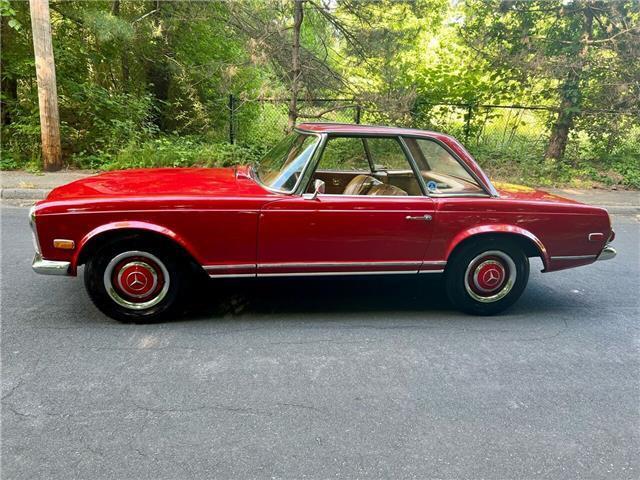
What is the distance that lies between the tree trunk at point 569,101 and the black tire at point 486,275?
845 cm

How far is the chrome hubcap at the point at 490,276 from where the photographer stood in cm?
387

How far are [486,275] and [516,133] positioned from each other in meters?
9.44

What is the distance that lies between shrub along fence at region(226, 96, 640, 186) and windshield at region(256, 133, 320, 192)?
6645 mm

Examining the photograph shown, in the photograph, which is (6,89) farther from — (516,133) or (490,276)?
(516,133)

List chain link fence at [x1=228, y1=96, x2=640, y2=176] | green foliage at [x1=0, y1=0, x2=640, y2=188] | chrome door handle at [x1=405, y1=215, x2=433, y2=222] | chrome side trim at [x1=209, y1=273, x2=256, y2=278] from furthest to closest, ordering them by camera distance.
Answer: chain link fence at [x1=228, y1=96, x2=640, y2=176] < green foliage at [x1=0, y1=0, x2=640, y2=188] < chrome door handle at [x1=405, y1=215, x2=433, y2=222] < chrome side trim at [x1=209, y1=273, x2=256, y2=278]

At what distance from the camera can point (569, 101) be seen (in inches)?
432

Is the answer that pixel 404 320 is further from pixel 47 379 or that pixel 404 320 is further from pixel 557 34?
Result: pixel 557 34

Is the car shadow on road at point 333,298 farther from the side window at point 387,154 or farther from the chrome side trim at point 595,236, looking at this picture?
the side window at point 387,154

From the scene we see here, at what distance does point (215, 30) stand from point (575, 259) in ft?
33.3

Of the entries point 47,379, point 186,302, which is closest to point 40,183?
point 186,302

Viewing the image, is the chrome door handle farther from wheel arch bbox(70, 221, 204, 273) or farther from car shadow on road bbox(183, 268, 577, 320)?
wheel arch bbox(70, 221, 204, 273)

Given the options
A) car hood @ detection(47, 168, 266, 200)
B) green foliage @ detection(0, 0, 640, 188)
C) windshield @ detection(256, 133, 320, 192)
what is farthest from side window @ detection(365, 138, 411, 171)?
green foliage @ detection(0, 0, 640, 188)

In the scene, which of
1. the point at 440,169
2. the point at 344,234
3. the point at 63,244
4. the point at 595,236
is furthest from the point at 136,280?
the point at 595,236

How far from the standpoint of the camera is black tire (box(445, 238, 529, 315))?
383 cm
